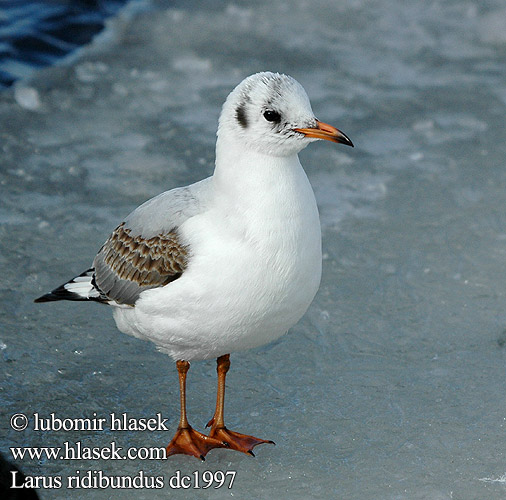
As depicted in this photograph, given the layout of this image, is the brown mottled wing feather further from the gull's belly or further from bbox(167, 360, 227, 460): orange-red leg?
bbox(167, 360, 227, 460): orange-red leg

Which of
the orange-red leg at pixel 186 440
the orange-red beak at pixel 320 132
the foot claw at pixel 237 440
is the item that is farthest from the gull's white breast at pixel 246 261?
the foot claw at pixel 237 440

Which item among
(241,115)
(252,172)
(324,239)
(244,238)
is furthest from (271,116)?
(324,239)

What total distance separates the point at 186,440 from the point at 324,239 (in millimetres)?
1958

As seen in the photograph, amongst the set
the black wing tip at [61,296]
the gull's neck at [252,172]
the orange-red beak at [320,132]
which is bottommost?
the black wing tip at [61,296]

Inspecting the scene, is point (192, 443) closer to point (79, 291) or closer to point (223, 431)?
point (223, 431)

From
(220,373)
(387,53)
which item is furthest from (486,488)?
(387,53)

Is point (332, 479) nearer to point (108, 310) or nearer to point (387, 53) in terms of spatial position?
point (108, 310)

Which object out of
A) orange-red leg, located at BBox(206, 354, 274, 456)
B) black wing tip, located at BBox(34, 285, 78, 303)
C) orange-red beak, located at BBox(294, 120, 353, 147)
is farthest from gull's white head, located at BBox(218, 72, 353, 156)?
black wing tip, located at BBox(34, 285, 78, 303)

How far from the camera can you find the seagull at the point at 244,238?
136 inches

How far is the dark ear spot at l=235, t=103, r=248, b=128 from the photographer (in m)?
3.48

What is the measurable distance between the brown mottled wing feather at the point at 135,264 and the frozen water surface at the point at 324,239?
0.55 metres

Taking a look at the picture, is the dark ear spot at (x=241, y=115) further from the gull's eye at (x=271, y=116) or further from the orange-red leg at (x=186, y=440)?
the orange-red leg at (x=186, y=440)

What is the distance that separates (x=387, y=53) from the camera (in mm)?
8055

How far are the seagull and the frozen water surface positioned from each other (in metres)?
0.61
